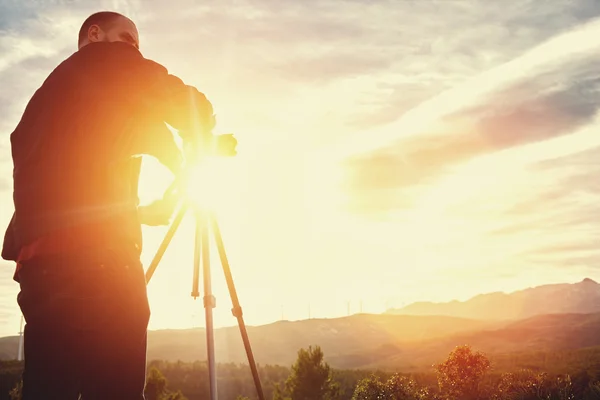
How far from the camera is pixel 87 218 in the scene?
2.26m

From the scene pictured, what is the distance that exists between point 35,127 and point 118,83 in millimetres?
429


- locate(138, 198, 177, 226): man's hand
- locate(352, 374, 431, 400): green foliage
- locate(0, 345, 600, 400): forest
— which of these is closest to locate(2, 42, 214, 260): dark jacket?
locate(138, 198, 177, 226): man's hand

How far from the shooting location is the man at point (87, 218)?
2.19 m

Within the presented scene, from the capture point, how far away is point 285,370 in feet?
561

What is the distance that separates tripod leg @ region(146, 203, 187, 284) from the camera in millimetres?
3209

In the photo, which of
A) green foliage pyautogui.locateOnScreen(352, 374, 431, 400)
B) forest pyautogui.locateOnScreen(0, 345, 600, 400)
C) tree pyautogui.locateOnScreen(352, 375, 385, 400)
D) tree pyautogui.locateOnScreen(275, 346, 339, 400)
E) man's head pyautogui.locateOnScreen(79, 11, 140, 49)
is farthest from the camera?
tree pyautogui.locateOnScreen(275, 346, 339, 400)

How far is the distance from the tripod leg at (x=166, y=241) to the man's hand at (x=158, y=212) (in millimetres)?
264

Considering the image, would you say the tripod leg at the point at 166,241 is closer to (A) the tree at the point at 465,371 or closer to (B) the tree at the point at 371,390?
(B) the tree at the point at 371,390

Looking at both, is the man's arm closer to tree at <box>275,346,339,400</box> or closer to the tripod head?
the tripod head

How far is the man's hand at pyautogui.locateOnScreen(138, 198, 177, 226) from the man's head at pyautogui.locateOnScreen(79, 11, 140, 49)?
0.86 metres

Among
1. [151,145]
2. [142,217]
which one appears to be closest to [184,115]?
[151,145]

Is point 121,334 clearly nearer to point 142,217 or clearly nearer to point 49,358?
point 49,358

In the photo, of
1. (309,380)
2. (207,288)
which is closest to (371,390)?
(309,380)

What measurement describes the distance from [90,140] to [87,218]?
0.35 metres
